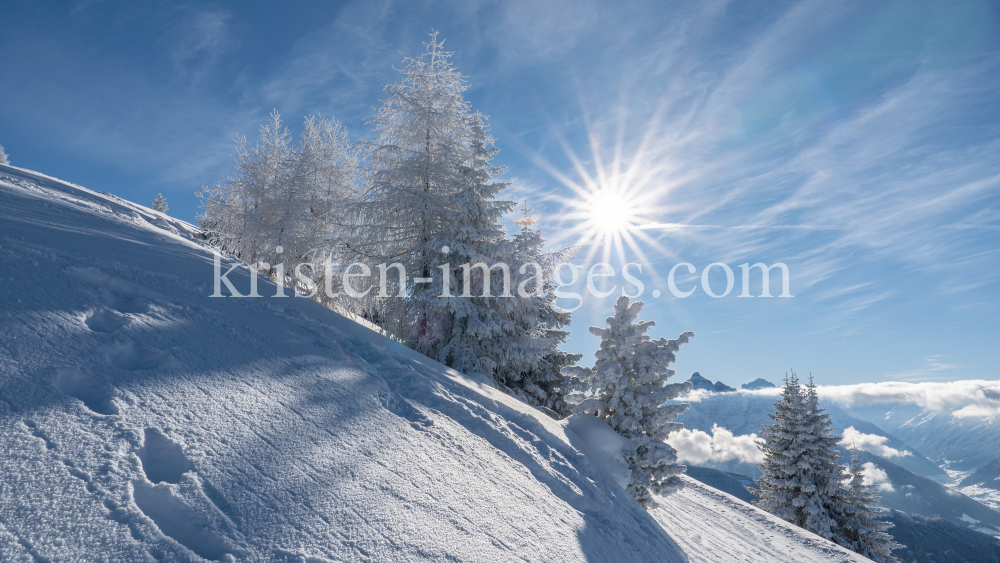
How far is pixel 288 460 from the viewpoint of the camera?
3.46 meters

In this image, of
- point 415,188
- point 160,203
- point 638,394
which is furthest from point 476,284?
point 160,203

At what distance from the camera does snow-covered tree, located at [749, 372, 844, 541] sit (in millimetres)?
20062

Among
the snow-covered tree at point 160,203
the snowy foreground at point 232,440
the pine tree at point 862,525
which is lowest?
the pine tree at point 862,525

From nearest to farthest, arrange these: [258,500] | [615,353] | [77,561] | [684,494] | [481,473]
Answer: [77,561] < [258,500] < [481,473] < [615,353] < [684,494]

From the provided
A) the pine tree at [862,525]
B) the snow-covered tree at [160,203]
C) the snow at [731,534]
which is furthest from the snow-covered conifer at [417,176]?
the snow-covered tree at [160,203]

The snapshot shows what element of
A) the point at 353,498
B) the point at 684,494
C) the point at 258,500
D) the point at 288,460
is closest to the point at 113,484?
the point at 258,500

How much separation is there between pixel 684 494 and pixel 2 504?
47.7 feet

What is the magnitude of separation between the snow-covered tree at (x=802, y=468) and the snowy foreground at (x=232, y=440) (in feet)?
58.0

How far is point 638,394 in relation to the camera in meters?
9.25

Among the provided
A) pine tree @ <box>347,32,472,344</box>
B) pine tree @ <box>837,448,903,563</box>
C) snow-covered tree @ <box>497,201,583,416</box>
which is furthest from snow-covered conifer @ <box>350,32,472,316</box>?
pine tree @ <box>837,448,903,563</box>

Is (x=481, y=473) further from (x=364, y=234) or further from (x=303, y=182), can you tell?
(x=303, y=182)

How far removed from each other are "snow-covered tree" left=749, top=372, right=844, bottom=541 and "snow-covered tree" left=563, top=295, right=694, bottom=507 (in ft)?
52.7

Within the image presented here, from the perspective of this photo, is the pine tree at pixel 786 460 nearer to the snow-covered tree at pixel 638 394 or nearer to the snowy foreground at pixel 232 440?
the snow-covered tree at pixel 638 394

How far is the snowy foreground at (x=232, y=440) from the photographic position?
254 cm
